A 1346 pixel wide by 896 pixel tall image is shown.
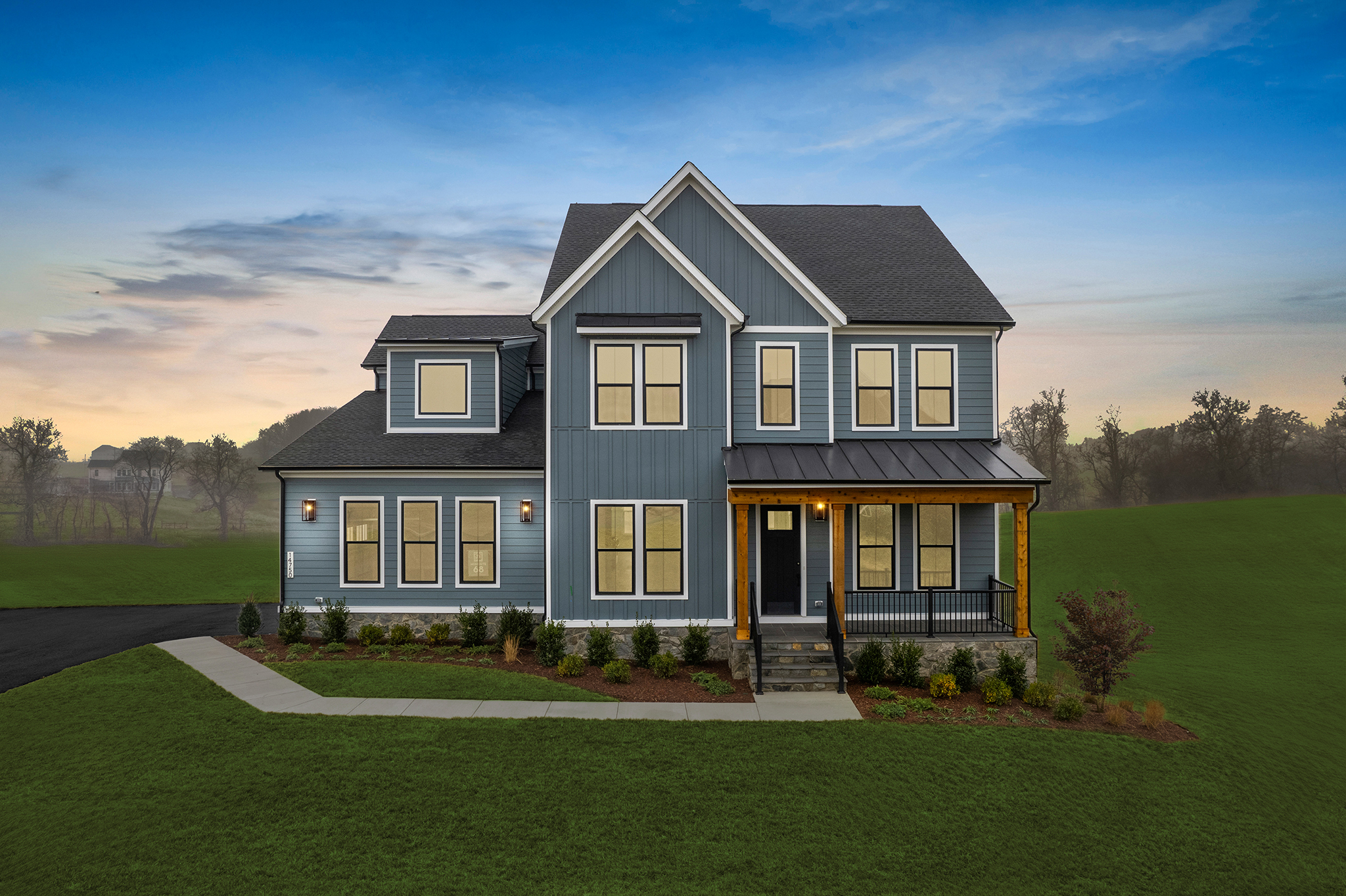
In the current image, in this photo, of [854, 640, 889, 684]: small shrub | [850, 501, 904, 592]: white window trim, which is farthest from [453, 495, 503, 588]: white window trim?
[854, 640, 889, 684]: small shrub

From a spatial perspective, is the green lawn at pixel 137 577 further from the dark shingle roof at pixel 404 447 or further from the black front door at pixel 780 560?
the black front door at pixel 780 560

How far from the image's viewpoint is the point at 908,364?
15.8m

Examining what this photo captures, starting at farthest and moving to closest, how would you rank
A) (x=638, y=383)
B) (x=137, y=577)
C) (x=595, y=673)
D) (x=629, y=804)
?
(x=137, y=577), (x=638, y=383), (x=595, y=673), (x=629, y=804)

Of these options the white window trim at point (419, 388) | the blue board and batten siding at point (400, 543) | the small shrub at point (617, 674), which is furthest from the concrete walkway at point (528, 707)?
the white window trim at point (419, 388)

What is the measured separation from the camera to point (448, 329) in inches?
736

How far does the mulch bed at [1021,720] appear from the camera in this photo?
36.3ft

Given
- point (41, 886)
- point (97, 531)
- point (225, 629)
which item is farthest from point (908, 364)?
point (97, 531)

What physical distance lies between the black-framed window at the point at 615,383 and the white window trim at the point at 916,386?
672 centimetres

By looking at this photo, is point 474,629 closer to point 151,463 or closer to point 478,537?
point 478,537

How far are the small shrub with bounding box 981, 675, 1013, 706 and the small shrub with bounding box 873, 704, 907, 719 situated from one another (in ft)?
5.61

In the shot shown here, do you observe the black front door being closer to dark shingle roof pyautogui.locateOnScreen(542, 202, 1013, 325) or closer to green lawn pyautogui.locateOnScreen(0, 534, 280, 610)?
dark shingle roof pyautogui.locateOnScreen(542, 202, 1013, 325)

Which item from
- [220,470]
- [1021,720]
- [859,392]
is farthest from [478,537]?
[220,470]

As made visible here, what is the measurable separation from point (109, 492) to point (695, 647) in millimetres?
69861

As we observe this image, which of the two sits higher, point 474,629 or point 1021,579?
point 1021,579
